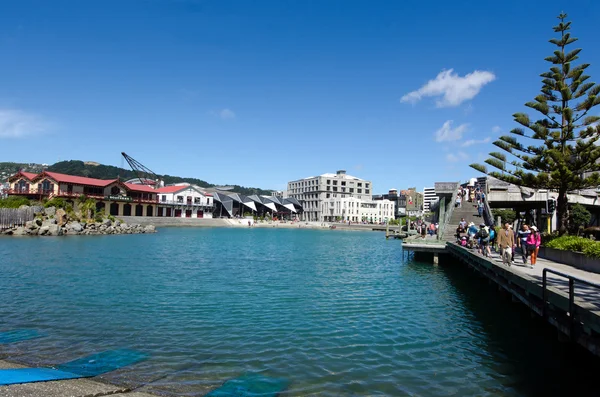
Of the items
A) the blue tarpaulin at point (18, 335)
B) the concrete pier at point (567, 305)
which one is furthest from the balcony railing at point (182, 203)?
the concrete pier at point (567, 305)

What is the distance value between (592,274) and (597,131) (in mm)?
11570

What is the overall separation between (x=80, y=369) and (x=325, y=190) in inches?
6313

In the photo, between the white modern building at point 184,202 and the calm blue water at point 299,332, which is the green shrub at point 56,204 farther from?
the calm blue water at point 299,332

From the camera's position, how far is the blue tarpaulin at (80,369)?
752 centimetres

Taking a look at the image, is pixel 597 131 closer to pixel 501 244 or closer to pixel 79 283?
pixel 501 244

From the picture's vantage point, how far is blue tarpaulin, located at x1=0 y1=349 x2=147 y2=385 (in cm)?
752

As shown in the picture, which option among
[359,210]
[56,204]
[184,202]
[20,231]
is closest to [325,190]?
[359,210]

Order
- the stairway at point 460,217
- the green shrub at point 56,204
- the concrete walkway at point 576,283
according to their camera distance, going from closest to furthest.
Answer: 1. the concrete walkway at point 576,283
2. the stairway at point 460,217
3. the green shrub at point 56,204

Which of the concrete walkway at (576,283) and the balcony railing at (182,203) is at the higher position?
the balcony railing at (182,203)

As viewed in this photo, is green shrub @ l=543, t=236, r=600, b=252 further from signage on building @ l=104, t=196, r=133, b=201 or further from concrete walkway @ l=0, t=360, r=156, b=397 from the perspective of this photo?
signage on building @ l=104, t=196, r=133, b=201

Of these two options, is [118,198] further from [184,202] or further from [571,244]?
[571,244]

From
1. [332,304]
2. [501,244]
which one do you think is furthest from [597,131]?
[332,304]

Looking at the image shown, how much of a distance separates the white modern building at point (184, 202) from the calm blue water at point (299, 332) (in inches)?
3220

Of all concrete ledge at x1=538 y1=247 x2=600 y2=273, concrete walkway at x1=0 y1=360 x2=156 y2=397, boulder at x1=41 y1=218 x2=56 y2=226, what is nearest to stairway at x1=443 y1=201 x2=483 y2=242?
concrete ledge at x1=538 y1=247 x2=600 y2=273
